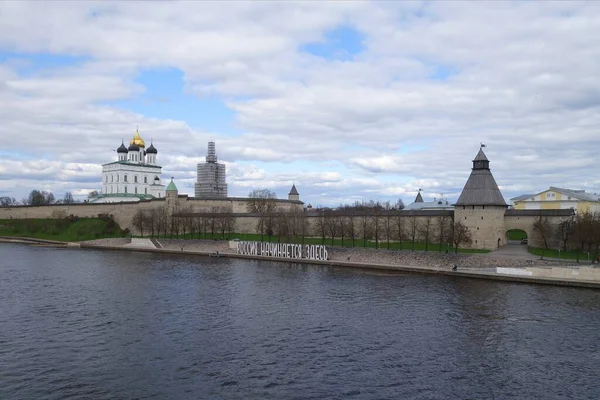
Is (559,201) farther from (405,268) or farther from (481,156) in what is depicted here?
(405,268)

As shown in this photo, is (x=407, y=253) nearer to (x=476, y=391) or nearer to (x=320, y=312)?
(x=320, y=312)

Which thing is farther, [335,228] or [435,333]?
[335,228]

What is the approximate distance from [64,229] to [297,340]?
5954 cm

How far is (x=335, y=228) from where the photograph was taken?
4872cm

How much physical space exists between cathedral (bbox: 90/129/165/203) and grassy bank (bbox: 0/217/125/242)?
1038 cm

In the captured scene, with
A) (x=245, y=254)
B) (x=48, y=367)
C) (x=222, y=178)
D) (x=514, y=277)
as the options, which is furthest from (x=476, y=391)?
(x=222, y=178)

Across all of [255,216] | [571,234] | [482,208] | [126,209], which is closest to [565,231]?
[571,234]

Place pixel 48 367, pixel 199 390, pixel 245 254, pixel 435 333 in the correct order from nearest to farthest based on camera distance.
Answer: pixel 199 390
pixel 48 367
pixel 435 333
pixel 245 254

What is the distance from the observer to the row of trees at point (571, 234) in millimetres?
33531

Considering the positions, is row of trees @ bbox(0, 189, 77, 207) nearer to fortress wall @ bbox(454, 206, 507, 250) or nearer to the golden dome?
the golden dome

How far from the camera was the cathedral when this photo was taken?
8200cm

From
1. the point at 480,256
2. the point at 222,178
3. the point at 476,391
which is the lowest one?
the point at 476,391

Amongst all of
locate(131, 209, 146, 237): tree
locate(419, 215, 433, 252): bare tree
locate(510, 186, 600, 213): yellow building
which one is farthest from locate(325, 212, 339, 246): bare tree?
locate(510, 186, 600, 213): yellow building

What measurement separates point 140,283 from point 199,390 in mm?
18225
